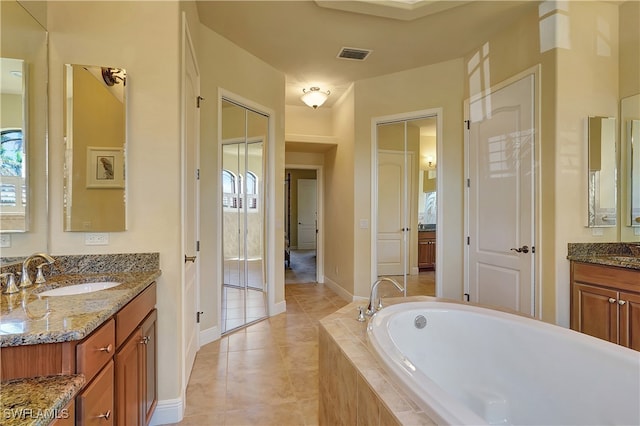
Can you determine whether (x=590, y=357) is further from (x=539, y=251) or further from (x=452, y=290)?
(x=452, y=290)

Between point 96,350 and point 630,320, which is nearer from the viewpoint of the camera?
point 96,350

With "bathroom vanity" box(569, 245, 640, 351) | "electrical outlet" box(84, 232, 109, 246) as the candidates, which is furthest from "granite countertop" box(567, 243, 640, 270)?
"electrical outlet" box(84, 232, 109, 246)

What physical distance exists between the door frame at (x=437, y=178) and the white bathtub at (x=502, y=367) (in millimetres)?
1769

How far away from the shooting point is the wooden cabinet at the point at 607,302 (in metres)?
2.16

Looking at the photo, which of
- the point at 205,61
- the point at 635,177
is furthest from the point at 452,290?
the point at 205,61

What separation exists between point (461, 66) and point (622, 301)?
9.11 feet

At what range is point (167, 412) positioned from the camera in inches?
75.7

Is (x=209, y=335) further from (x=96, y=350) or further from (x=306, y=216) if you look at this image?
(x=306, y=216)

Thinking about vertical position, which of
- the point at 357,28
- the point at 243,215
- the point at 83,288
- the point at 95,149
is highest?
the point at 357,28

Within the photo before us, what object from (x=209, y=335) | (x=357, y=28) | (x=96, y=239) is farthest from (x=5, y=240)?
(x=357, y=28)

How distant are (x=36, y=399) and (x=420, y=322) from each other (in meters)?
1.80

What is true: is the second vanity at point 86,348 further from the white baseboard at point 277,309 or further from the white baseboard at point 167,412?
the white baseboard at point 277,309

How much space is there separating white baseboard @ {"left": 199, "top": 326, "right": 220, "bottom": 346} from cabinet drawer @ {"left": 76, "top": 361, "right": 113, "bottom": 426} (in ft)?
5.89

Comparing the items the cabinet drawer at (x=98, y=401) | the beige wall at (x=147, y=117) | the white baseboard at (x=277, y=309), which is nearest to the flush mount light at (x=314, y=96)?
the beige wall at (x=147, y=117)
